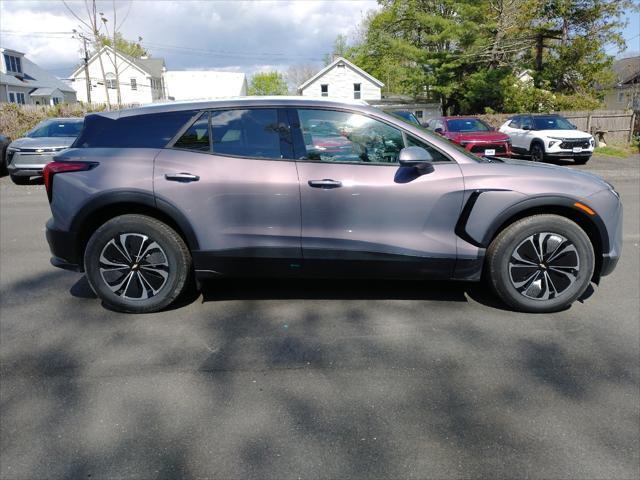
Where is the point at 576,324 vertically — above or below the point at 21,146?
below

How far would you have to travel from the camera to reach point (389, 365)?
3357mm

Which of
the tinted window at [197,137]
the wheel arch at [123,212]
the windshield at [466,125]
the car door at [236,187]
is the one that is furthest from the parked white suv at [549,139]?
the wheel arch at [123,212]

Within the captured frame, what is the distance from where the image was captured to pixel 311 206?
3.97 meters

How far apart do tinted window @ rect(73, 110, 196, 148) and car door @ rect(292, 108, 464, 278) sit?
100 centimetres

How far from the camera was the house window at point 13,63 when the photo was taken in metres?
44.2

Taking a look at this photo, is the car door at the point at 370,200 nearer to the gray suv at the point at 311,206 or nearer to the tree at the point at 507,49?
the gray suv at the point at 311,206

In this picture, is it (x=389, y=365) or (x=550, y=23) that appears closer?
(x=389, y=365)

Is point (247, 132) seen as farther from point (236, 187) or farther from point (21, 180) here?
point (21, 180)

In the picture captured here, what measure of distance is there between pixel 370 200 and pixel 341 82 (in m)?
46.2

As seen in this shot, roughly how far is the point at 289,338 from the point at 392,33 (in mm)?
39957

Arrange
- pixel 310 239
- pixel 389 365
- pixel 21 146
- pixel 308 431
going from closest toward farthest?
pixel 308 431 < pixel 389 365 < pixel 310 239 < pixel 21 146

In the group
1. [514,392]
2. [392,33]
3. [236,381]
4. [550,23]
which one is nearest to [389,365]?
[514,392]

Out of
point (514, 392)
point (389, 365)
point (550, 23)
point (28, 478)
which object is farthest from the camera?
point (550, 23)

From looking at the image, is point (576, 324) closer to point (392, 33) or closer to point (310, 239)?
point (310, 239)
